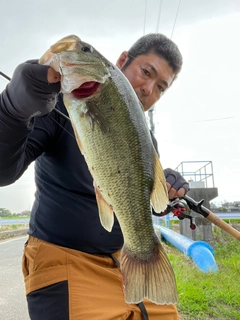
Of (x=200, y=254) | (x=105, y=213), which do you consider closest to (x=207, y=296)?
(x=200, y=254)

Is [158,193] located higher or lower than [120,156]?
lower

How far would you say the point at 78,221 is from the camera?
6.94 ft

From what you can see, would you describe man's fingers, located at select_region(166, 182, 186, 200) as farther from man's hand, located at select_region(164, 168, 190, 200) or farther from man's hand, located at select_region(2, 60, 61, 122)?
man's hand, located at select_region(2, 60, 61, 122)

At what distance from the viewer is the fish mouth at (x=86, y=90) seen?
1.58m

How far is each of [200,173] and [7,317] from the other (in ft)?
40.5

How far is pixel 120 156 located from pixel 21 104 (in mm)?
575

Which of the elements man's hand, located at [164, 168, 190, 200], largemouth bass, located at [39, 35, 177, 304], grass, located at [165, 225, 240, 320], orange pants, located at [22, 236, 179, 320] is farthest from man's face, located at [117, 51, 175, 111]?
grass, located at [165, 225, 240, 320]

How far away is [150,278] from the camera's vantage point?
1.74m

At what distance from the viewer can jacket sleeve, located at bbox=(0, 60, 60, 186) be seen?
1511 mm

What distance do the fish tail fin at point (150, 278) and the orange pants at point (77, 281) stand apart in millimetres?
361

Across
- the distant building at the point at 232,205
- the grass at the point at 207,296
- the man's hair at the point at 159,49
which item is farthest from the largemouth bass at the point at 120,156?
the distant building at the point at 232,205

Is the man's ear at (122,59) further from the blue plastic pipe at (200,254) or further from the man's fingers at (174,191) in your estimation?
the blue plastic pipe at (200,254)

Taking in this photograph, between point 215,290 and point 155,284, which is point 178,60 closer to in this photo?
point 155,284

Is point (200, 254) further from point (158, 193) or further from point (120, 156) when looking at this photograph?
point (120, 156)
